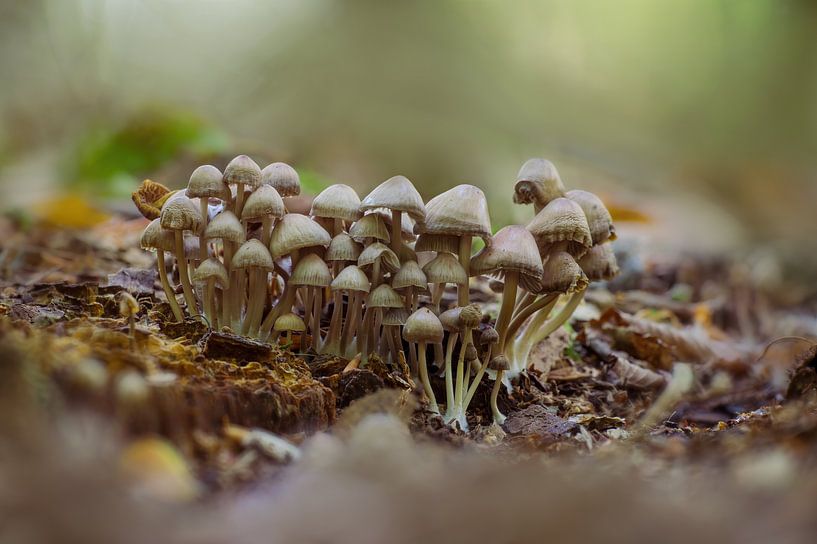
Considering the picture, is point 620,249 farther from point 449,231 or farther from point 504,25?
point 449,231

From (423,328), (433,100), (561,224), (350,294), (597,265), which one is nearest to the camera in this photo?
(423,328)

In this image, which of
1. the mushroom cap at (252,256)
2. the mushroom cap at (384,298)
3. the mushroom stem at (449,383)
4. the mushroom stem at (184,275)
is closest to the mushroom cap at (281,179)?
the mushroom cap at (252,256)

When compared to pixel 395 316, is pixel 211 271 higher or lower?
higher

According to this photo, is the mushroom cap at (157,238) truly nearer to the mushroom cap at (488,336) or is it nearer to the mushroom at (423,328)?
the mushroom at (423,328)

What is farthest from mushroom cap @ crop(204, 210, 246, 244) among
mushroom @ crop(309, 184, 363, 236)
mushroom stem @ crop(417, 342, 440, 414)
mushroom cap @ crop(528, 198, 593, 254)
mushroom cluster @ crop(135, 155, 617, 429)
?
mushroom cap @ crop(528, 198, 593, 254)

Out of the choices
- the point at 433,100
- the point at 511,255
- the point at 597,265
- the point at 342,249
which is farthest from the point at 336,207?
the point at 433,100

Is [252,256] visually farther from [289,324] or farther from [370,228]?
[370,228]

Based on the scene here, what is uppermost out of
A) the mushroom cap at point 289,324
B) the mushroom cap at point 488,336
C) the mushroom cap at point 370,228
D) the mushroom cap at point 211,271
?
the mushroom cap at point 370,228

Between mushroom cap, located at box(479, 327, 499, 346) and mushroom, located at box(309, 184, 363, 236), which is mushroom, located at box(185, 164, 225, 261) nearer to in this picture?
mushroom, located at box(309, 184, 363, 236)
